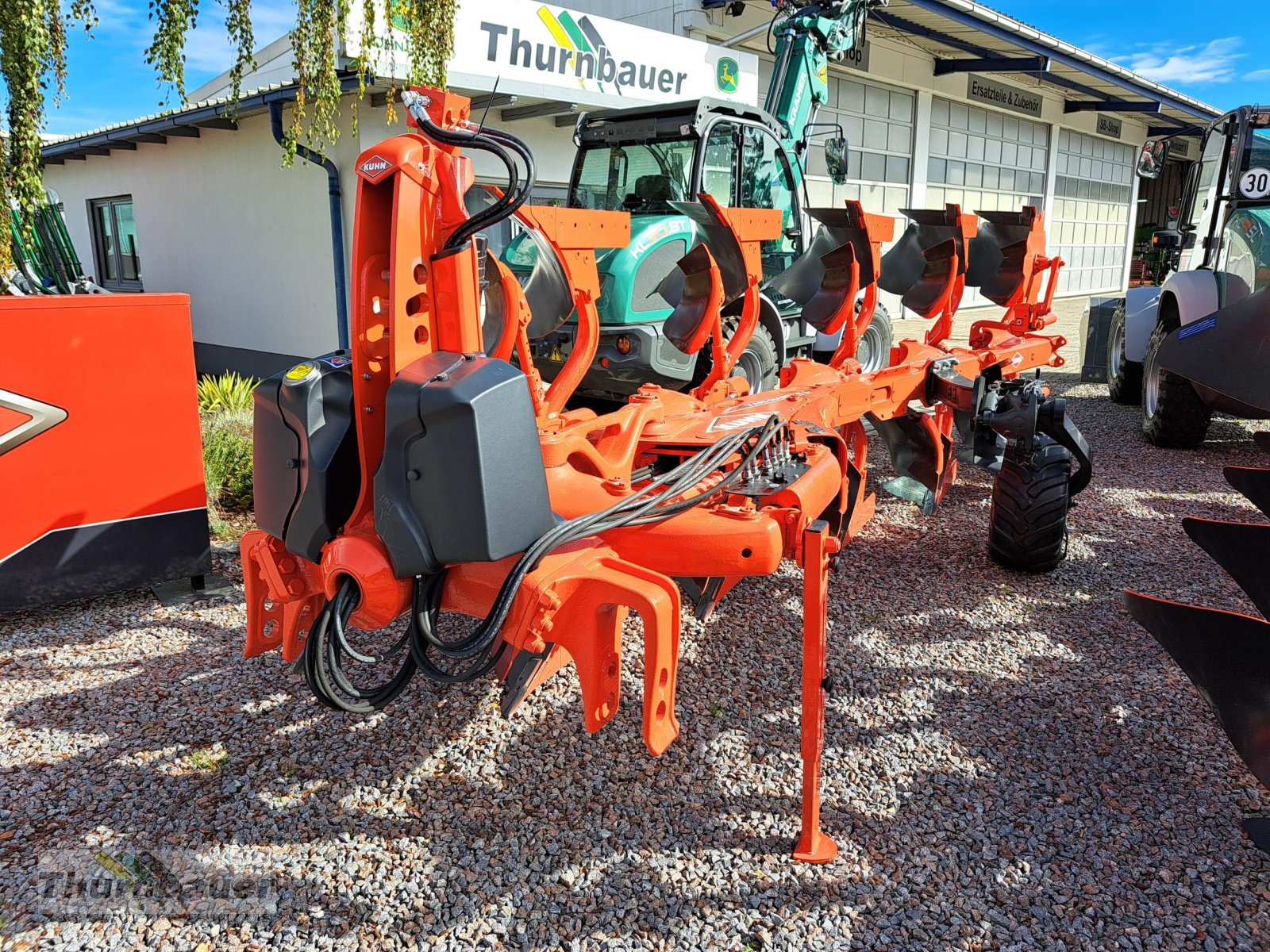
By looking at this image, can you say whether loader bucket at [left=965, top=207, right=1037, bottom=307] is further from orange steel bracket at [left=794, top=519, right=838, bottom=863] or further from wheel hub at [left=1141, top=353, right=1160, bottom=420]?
orange steel bracket at [left=794, top=519, right=838, bottom=863]

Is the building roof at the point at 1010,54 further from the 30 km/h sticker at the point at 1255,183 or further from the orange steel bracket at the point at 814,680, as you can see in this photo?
the orange steel bracket at the point at 814,680

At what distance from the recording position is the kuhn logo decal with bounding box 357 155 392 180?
209 cm

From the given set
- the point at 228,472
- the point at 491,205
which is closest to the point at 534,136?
the point at 228,472

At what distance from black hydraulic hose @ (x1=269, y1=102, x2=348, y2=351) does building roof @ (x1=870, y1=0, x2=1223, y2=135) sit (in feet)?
20.8

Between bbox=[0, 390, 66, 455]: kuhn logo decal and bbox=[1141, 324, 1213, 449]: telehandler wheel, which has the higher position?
bbox=[0, 390, 66, 455]: kuhn logo decal

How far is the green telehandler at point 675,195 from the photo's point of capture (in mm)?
6109

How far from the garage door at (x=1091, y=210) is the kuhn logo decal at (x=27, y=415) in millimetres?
20131

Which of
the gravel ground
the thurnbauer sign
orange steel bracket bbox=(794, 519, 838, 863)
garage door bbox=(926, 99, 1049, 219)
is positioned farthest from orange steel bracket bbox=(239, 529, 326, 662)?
garage door bbox=(926, 99, 1049, 219)

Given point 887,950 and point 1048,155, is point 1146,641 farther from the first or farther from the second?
point 1048,155

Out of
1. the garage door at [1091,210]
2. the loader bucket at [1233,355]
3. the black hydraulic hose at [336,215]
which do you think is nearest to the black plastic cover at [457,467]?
the loader bucket at [1233,355]

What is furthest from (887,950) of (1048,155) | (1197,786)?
(1048,155)

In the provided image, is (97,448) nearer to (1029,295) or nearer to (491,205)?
(491,205)

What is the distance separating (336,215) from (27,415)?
554 centimetres

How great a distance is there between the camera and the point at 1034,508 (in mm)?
4098
